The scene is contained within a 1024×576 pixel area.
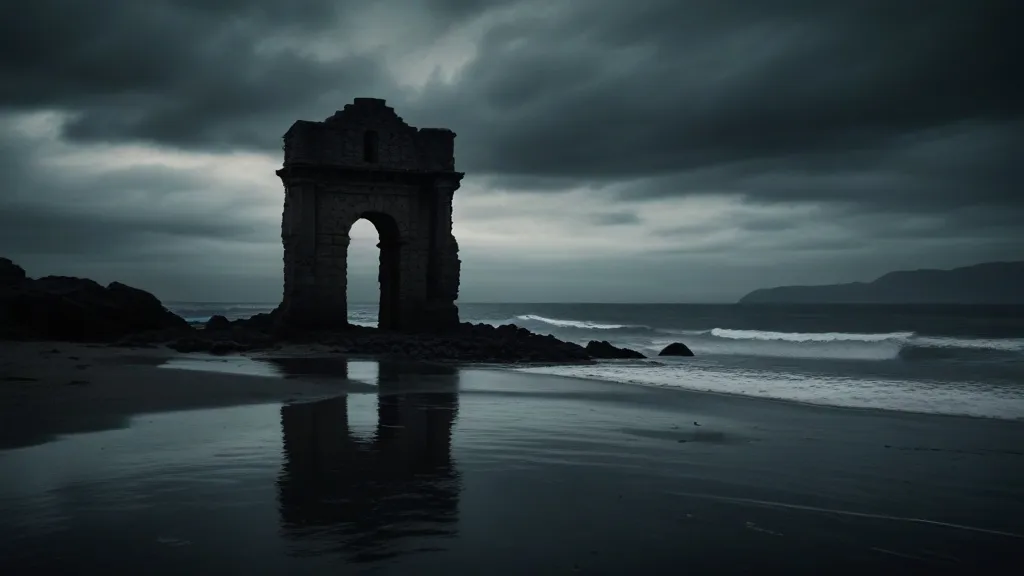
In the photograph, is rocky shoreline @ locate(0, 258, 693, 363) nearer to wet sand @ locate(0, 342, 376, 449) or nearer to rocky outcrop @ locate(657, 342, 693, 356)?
rocky outcrop @ locate(657, 342, 693, 356)

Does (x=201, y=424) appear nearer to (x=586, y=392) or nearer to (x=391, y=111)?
(x=586, y=392)

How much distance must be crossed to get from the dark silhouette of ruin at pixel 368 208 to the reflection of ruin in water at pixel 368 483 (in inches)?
542

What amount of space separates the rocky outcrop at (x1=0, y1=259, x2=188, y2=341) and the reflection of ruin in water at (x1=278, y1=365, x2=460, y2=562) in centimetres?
1423

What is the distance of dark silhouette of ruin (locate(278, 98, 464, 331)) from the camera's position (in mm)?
22266

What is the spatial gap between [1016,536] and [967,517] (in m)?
0.41

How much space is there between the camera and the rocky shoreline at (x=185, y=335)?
1912 cm

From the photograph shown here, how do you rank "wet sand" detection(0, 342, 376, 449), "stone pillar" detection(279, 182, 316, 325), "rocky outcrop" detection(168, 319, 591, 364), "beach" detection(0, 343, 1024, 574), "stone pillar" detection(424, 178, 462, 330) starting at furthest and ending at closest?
"stone pillar" detection(424, 178, 462, 330) → "stone pillar" detection(279, 182, 316, 325) → "rocky outcrop" detection(168, 319, 591, 364) → "wet sand" detection(0, 342, 376, 449) → "beach" detection(0, 343, 1024, 574)

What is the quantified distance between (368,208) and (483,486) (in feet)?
61.1

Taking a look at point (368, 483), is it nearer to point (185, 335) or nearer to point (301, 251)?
point (185, 335)

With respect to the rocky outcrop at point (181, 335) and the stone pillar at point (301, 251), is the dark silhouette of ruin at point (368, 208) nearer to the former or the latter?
the stone pillar at point (301, 251)

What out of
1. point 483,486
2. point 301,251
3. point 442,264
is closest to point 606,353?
point 442,264

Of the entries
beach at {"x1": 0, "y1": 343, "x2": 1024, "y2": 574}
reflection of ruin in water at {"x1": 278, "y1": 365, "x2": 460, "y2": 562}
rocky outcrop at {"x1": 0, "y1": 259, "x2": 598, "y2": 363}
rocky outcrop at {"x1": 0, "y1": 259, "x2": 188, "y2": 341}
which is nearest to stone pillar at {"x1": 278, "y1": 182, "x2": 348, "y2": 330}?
rocky outcrop at {"x1": 0, "y1": 259, "x2": 598, "y2": 363}

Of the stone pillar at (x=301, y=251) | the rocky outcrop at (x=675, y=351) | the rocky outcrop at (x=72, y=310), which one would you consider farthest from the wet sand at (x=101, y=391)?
the rocky outcrop at (x=675, y=351)

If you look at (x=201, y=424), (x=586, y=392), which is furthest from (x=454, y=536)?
(x=586, y=392)
